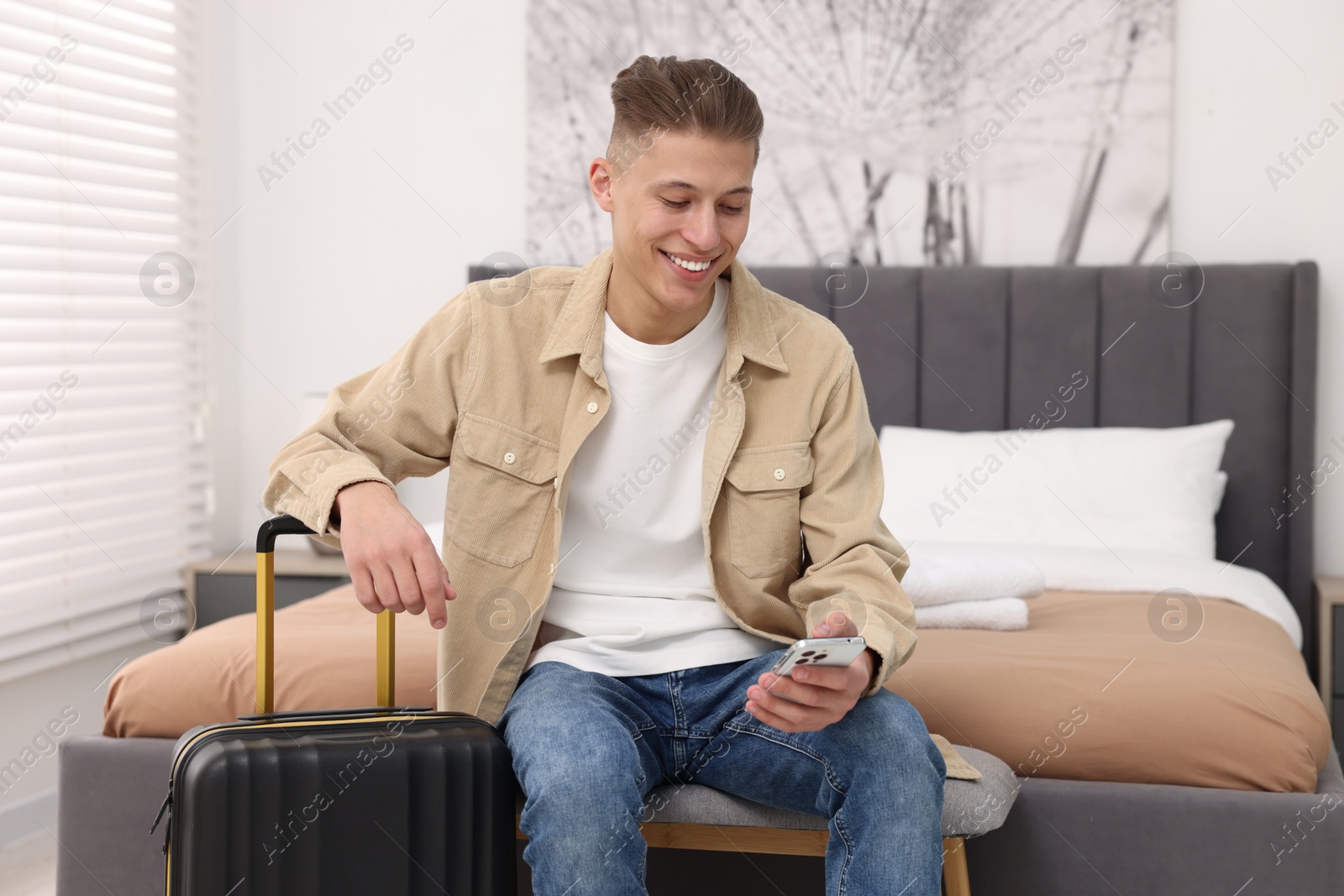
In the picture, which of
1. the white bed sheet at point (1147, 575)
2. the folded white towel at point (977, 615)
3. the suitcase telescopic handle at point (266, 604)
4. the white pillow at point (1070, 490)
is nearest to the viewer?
the suitcase telescopic handle at point (266, 604)

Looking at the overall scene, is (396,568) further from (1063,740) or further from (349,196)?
(349,196)

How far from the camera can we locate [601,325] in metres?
1.60

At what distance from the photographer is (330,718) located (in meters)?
1.34

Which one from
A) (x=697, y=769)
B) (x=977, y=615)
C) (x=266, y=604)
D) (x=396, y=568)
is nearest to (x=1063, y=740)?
(x=977, y=615)

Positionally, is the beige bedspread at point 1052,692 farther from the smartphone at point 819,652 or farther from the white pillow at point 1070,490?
the white pillow at point 1070,490

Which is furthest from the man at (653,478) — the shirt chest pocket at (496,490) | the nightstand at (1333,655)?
the nightstand at (1333,655)

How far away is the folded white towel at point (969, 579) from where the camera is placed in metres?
2.20

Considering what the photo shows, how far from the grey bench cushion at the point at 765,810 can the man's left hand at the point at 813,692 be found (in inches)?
9.0

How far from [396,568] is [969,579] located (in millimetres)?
1289

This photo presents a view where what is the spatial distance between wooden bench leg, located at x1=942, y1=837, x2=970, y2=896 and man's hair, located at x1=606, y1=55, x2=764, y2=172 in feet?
3.07

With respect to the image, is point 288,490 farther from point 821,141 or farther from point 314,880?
point 821,141

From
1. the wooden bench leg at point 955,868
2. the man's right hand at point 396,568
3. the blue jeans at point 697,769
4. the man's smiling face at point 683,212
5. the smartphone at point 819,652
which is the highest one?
the man's smiling face at point 683,212

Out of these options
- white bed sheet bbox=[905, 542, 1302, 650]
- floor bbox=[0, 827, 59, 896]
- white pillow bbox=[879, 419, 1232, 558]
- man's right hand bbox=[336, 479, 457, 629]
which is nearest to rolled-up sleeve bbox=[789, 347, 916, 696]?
man's right hand bbox=[336, 479, 457, 629]

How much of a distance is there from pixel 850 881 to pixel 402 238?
2941 millimetres
